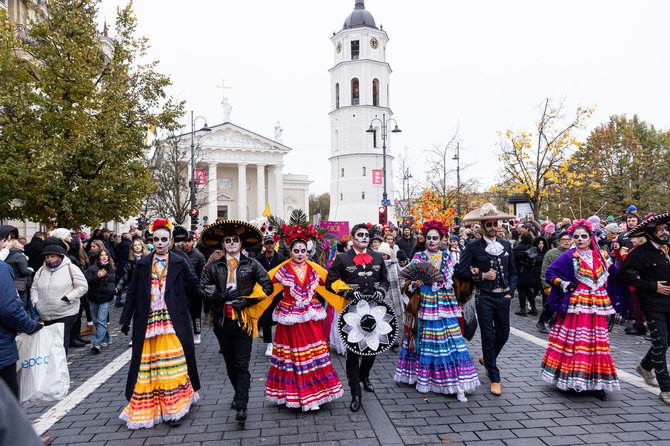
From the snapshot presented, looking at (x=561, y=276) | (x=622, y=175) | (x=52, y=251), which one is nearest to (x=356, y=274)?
(x=561, y=276)

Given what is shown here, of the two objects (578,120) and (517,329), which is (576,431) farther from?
(578,120)

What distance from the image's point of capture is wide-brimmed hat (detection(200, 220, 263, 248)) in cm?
512

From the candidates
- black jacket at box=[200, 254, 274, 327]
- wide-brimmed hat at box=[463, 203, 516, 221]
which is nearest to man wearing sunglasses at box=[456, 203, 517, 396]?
wide-brimmed hat at box=[463, 203, 516, 221]

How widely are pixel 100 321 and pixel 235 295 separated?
4724 millimetres

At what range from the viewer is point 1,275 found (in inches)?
141

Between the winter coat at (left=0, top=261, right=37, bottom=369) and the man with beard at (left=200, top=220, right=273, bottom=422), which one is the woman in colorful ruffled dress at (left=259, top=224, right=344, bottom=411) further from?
the winter coat at (left=0, top=261, right=37, bottom=369)

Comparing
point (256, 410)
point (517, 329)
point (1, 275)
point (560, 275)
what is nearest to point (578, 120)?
point (517, 329)

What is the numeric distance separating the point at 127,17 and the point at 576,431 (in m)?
15.5

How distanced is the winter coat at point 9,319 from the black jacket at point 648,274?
662 cm

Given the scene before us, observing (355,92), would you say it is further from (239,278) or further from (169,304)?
(169,304)

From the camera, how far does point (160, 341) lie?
15.6 ft

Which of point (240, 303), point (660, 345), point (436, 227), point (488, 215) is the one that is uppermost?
point (488, 215)

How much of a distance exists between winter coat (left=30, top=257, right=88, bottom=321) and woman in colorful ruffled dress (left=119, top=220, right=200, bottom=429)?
6.34 feet

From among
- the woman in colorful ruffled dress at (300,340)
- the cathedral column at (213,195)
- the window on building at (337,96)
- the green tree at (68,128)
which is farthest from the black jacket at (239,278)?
the window on building at (337,96)
